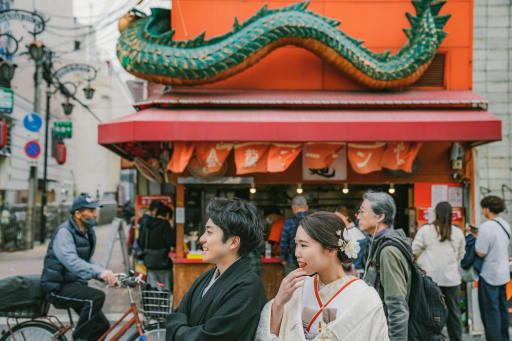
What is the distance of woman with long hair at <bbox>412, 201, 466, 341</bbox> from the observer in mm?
6059

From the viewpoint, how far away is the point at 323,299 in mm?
2561

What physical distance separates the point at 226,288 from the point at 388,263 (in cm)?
146

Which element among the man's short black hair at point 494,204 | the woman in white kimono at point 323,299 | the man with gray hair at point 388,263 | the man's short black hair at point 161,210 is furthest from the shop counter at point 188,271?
the woman in white kimono at point 323,299

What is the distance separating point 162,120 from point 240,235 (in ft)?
15.9

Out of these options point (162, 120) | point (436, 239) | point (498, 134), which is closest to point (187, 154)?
point (162, 120)

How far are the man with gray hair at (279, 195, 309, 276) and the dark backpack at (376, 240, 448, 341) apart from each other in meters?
3.75

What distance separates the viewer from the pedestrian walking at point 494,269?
6.20 m

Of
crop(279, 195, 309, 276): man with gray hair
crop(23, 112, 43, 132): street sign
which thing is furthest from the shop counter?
crop(23, 112, 43, 132): street sign

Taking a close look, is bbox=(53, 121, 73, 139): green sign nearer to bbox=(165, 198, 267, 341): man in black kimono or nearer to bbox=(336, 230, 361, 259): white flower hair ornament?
bbox=(165, 198, 267, 341): man in black kimono

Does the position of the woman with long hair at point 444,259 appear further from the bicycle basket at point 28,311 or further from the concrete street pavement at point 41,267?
the bicycle basket at point 28,311

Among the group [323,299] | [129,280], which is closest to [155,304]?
[129,280]

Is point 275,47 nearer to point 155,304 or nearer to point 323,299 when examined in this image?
point 155,304

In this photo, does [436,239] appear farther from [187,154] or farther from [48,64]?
[48,64]

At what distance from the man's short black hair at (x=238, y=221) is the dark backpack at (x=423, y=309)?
4.19 feet
